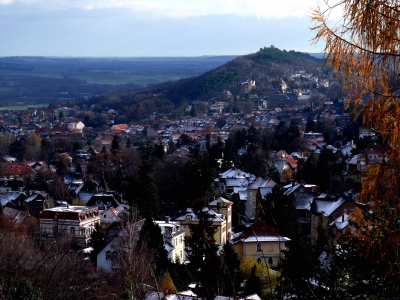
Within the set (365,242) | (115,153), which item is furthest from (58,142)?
(365,242)

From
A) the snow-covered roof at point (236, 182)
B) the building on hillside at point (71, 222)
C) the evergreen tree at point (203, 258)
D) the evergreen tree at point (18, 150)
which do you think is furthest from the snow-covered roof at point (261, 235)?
the evergreen tree at point (18, 150)

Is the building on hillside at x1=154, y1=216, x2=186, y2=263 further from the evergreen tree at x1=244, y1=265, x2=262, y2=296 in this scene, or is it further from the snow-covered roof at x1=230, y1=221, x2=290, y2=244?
the evergreen tree at x1=244, y1=265, x2=262, y2=296

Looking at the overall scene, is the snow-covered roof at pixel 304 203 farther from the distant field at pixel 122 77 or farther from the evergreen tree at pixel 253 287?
the distant field at pixel 122 77

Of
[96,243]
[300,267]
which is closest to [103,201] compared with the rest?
[96,243]

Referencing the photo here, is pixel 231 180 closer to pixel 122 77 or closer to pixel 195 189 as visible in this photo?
pixel 195 189

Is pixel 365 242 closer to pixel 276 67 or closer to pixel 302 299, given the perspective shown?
pixel 302 299

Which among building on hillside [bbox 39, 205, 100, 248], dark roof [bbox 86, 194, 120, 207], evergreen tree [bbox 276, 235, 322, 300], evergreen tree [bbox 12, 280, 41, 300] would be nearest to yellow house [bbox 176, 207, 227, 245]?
building on hillside [bbox 39, 205, 100, 248]

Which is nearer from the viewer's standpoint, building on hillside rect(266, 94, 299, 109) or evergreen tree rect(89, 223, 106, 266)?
evergreen tree rect(89, 223, 106, 266)
